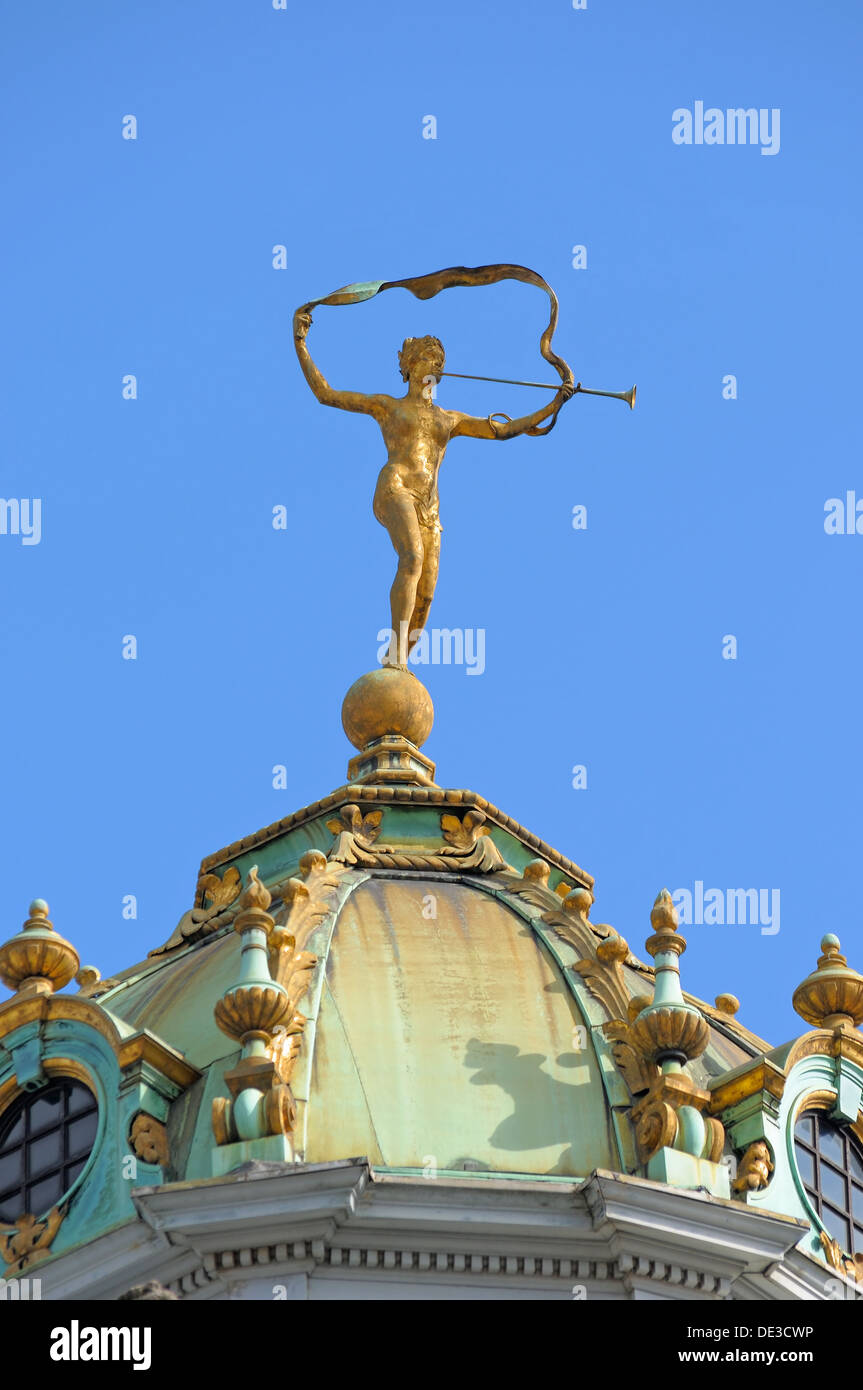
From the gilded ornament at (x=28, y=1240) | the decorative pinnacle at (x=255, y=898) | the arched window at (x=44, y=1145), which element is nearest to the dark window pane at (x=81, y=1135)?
the arched window at (x=44, y=1145)

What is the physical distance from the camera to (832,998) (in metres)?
43.3

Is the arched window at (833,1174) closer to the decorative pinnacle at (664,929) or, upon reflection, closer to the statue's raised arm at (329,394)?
the decorative pinnacle at (664,929)

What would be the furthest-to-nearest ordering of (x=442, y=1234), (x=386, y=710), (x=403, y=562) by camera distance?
(x=403, y=562) → (x=386, y=710) → (x=442, y=1234)

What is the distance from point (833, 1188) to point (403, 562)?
10.4 metres

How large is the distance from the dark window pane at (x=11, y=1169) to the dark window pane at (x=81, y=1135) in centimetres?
61

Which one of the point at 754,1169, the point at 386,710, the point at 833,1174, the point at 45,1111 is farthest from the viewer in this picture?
the point at 386,710

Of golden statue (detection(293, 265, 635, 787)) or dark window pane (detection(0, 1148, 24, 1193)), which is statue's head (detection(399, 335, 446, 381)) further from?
dark window pane (detection(0, 1148, 24, 1193))

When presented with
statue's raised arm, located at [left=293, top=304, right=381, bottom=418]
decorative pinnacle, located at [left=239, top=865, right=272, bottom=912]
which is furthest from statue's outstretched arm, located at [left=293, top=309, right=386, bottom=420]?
decorative pinnacle, located at [left=239, top=865, right=272, bottom=912]

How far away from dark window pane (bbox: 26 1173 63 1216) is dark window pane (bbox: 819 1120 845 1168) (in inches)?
292

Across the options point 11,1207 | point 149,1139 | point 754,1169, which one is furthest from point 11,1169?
point 754,1169

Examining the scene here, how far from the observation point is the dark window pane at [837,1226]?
138ft

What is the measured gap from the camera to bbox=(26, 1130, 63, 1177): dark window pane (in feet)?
138

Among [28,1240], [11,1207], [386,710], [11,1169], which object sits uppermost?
[386,710]

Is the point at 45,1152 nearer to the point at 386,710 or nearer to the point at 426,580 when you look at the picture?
the point at 386,710
